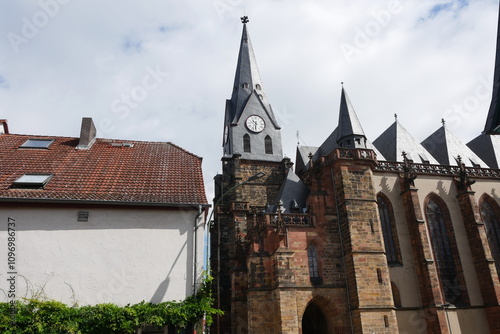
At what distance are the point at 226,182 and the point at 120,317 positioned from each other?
2067 centimetres

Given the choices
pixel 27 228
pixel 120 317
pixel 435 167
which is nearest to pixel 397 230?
pixel 435 167

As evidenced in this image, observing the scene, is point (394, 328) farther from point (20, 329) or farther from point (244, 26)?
point (244, 26)

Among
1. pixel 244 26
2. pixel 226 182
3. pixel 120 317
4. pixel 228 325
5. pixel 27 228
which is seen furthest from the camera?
pixel 244 26

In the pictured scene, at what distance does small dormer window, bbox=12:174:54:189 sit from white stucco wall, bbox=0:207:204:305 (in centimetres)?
93

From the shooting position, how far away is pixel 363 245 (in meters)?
21.2

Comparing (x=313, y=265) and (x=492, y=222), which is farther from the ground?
(x=492, y=222)

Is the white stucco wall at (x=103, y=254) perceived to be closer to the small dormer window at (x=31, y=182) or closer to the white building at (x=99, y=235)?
the white building at (x=99, y=235)

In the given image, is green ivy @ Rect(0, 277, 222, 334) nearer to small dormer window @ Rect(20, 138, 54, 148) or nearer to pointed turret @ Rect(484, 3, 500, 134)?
small dormer window @ Rect(20, 138, 54, 148)

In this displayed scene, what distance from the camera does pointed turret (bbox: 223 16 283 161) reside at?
3235 cm

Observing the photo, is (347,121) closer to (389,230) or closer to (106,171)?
(389,230)

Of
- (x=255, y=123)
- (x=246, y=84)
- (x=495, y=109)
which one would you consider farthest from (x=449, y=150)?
(x=495, y=109)

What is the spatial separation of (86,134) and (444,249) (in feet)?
70.6

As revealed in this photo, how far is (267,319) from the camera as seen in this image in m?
20.2

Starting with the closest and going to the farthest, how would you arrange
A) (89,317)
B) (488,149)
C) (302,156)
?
(89,317) → (488,149) → (302,156)
